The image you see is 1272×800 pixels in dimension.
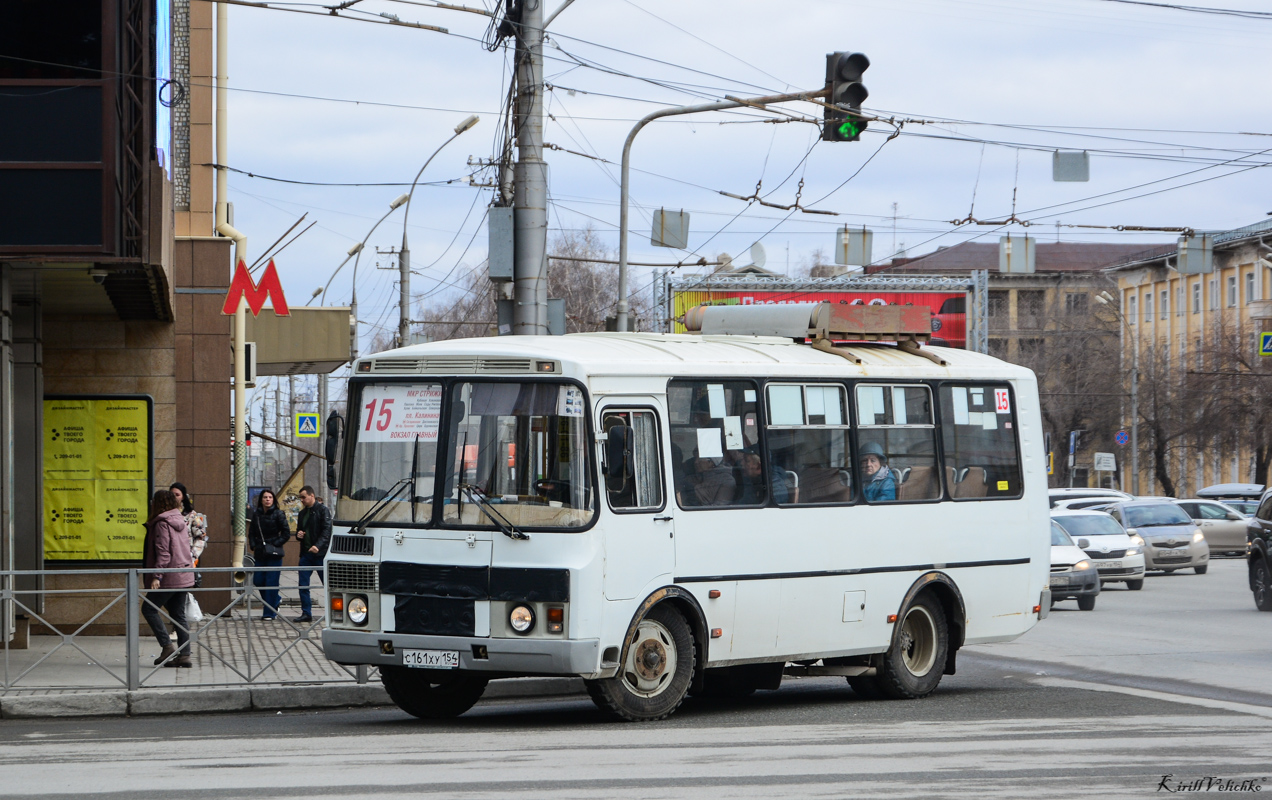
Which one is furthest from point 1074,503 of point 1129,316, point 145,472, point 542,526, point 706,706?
point 1129,316

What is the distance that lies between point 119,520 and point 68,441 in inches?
42.4

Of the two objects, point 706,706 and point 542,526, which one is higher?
point 542,526

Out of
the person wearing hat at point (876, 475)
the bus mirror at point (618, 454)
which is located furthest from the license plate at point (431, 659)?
the person wearing hat at point (876, 475)

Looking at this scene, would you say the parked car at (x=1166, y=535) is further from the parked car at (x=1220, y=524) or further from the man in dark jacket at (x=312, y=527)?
the man in dark jacket at (x=312, y=527)

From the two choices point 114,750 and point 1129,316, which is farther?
point 1129,316

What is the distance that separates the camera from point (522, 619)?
1028 cm

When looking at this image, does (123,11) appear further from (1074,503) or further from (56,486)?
(1074,503)

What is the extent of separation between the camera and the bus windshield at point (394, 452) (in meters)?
10.8

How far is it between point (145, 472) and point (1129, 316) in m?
74.3

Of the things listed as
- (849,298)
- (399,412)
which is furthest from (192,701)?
(849,298)

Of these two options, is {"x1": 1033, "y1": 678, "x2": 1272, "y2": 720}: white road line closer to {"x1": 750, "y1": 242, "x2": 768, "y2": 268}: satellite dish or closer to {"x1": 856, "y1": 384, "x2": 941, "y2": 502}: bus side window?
{"x1": 856, "y1": 384, "x2": 941, "y2": 502}: bus side window

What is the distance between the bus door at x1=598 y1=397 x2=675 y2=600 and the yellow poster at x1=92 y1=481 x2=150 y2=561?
990cm

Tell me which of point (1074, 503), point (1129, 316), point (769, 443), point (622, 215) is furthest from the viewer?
point (1129, 316)

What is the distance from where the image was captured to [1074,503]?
38.6m
